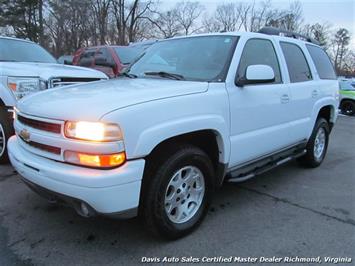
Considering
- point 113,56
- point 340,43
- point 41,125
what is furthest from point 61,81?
point 340,43

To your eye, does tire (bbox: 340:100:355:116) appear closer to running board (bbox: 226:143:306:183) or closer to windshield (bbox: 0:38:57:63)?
running board (bbox: 226:143:306:183)

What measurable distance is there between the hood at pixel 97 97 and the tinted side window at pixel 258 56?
0.67m

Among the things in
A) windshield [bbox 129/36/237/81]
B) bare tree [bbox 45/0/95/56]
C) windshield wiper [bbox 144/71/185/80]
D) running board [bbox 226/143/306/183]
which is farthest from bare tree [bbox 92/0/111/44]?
windshield wiper [bbox 144/71/185/80]

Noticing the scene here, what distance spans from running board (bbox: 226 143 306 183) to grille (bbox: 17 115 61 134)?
1795 mm

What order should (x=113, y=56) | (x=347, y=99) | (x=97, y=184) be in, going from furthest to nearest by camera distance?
(x=347, y=99), (x=113, y=56), (x=97, y=184)

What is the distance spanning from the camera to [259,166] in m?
4.02

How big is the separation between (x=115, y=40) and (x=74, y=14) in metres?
5.60

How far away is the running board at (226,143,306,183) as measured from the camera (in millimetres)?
3695

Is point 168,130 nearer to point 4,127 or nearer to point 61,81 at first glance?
point 61,81

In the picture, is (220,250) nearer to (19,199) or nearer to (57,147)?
(57,147)

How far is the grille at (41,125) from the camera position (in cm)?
269

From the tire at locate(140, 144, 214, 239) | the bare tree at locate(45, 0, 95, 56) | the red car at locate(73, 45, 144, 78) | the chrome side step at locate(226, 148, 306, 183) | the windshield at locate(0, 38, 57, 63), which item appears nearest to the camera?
the tire at locate(140, 144, 214, 239)

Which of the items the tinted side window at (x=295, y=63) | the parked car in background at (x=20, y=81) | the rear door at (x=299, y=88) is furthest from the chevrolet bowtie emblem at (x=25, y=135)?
the tinted side window at (x=295, y=63)

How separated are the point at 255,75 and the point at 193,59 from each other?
71 cm
